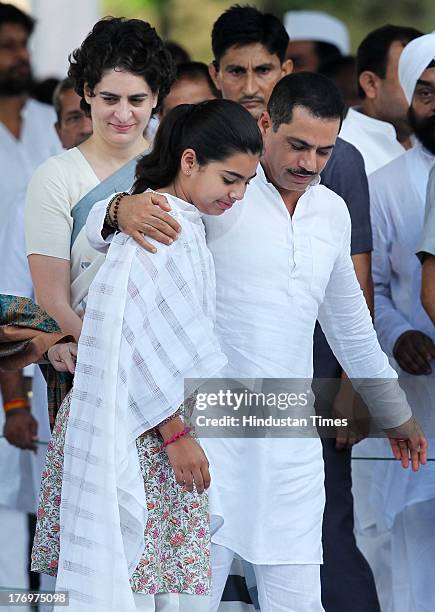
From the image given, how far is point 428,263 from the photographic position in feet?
11.8

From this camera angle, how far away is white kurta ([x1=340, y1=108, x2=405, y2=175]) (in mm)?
4750

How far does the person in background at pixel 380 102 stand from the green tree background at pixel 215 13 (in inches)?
238

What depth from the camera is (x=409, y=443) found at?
3.37 m

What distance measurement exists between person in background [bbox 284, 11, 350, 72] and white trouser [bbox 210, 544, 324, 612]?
332cm

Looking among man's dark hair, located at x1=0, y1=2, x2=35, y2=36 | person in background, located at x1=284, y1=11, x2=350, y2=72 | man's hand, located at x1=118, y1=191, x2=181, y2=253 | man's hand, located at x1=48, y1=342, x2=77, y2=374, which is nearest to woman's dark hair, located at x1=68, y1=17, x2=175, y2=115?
man's hand, located at x1=118, y1=191, x2=181, y2=253

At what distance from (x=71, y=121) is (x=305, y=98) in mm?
1758

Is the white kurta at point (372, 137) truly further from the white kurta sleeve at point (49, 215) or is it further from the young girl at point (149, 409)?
the young girl at point (149, 409)

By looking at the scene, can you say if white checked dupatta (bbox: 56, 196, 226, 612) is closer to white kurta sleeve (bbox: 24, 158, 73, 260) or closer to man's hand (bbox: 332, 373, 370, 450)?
white kurta sleeve (bbox: 24, 158, 73, 260)

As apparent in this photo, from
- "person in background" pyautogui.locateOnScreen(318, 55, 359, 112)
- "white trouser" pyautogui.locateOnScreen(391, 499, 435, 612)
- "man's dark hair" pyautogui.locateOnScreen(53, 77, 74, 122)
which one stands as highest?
"person in background" pyautogui.locateOnScreen(318, 55, 359, 112)

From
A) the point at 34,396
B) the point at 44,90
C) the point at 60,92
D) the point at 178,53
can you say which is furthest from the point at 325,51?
the point at 34,396

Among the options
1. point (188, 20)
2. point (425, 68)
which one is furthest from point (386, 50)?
point (188, 20)

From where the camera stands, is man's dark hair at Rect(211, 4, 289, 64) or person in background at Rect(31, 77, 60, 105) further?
person in background at Rect(31, 77, 60, 105)

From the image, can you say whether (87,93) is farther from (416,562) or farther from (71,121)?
(416,562)

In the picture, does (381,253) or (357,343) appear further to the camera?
(381,253)
